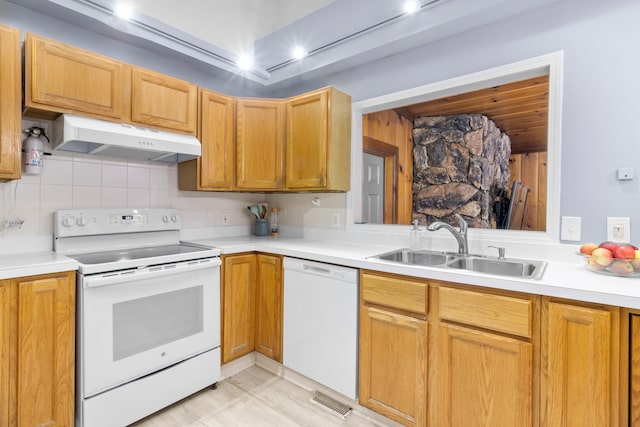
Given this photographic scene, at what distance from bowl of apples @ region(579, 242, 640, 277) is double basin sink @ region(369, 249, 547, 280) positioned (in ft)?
0.68

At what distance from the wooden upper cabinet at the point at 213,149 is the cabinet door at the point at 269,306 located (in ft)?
2.26

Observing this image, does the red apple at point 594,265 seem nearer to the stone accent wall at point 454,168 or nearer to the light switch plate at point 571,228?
the light switch plate at point 571,228

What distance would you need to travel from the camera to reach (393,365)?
1679 mm

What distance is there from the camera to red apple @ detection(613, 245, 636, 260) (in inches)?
51.8

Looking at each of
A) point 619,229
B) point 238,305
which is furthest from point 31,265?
point 619,229

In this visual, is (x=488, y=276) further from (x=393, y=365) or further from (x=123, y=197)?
(x=123, y=197)

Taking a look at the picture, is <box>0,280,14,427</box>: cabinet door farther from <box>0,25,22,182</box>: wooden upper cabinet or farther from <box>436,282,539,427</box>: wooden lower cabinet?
<box>436,282,539,427</box>: wooden lower cabinet

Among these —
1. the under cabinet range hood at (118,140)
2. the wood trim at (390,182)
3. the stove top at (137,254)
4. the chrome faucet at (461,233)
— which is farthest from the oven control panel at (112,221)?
the wood trim at (390,182)

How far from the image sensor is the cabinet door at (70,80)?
1.66 m

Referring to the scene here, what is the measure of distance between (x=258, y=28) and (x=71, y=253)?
7.38ft

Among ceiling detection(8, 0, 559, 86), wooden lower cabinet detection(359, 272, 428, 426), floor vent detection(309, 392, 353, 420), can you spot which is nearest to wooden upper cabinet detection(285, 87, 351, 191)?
ceiling detection(8, 0, 559, 86)

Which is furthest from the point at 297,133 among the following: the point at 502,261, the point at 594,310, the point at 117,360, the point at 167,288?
the point at 594,310

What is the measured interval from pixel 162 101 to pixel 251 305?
1541mm

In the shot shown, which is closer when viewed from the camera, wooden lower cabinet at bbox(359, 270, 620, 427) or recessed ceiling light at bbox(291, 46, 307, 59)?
wooden lower cabinet at bbox(359, 270, 620, 427)
